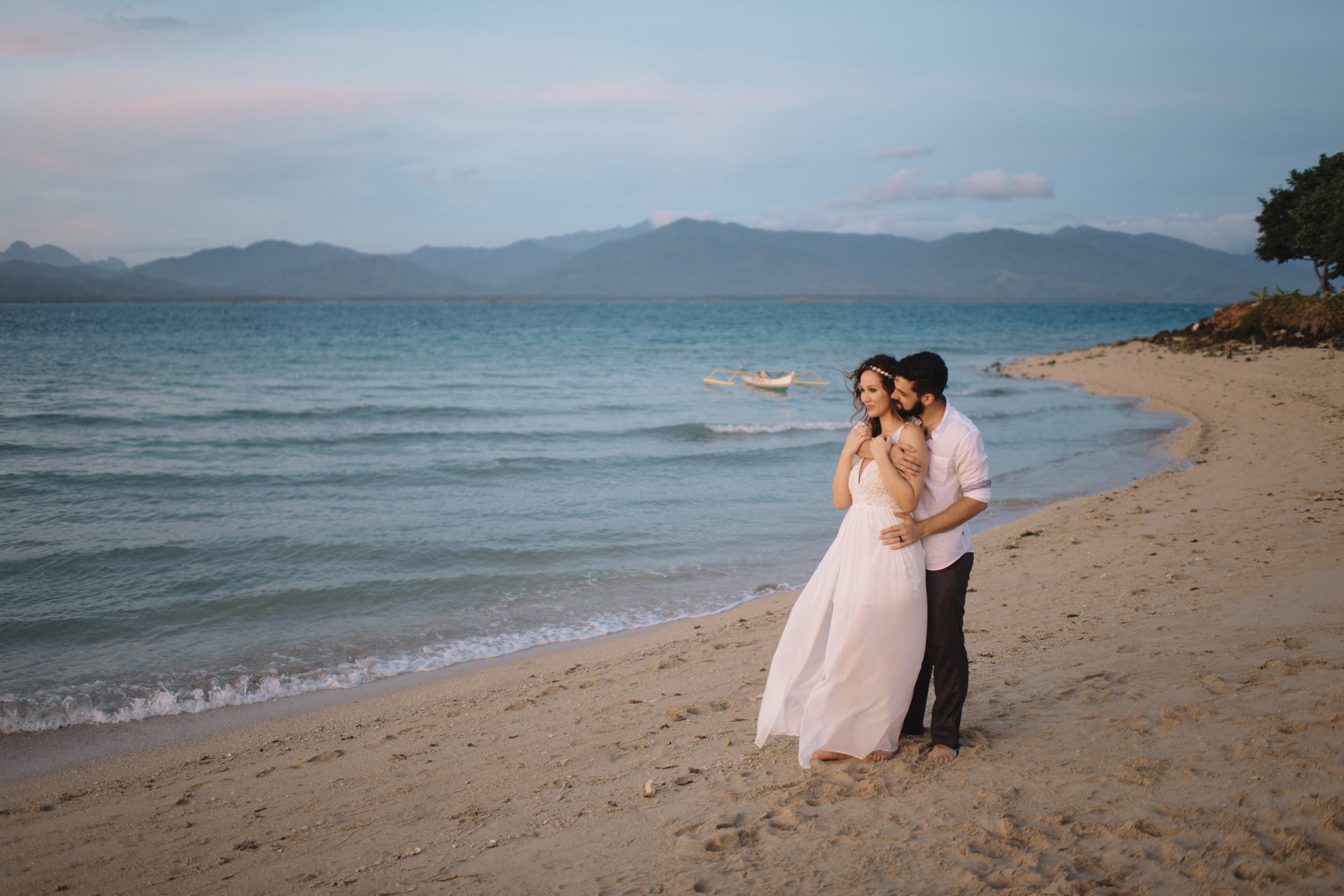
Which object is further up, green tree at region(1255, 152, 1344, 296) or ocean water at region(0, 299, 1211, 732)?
green tree at region(1255, 152, 1344, 296)

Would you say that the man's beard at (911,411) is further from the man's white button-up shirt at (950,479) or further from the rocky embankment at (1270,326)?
the rocky embankment at (1270,326)

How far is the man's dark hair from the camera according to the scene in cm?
343

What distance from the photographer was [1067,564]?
755 centimetres

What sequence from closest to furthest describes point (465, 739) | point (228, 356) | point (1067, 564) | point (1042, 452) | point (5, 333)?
point (465, 739) < point (1067, 564) < point (1042, 452) < point (228, 356) < point (5, 333)

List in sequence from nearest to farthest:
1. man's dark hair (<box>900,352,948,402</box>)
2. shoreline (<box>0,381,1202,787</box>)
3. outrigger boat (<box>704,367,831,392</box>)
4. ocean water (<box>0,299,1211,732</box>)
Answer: man's dark hair (<box>900,352,948,402</box>)
shoreline (<box>0,381,1202,787</box>)
ocean water (<box>0,299,1211,732</box>)
outrigger boat (<box>704,367,831,392</box>)

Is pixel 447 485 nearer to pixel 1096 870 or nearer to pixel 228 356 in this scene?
pixel 1096 870

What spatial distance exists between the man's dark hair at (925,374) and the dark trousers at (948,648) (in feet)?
2.62

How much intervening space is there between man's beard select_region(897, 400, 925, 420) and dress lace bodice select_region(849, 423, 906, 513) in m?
0.06

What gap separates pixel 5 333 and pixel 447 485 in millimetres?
57869

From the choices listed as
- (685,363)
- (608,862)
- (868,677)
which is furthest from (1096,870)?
(685,363)

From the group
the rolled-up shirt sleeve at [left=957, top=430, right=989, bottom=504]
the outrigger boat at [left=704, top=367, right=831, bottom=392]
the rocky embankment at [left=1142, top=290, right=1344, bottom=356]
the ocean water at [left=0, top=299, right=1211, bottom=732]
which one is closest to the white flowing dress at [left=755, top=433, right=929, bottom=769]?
the rolled-up shirt sleeve at [left=957, top=430, right=989, bottom=504]

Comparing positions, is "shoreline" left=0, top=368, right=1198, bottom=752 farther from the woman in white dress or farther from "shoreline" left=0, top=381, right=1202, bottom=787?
the woman in white dress

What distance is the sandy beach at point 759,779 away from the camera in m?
3.02

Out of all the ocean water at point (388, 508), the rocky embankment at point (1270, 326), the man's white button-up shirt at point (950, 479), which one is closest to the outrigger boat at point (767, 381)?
the ocean water at point (388, 508)
